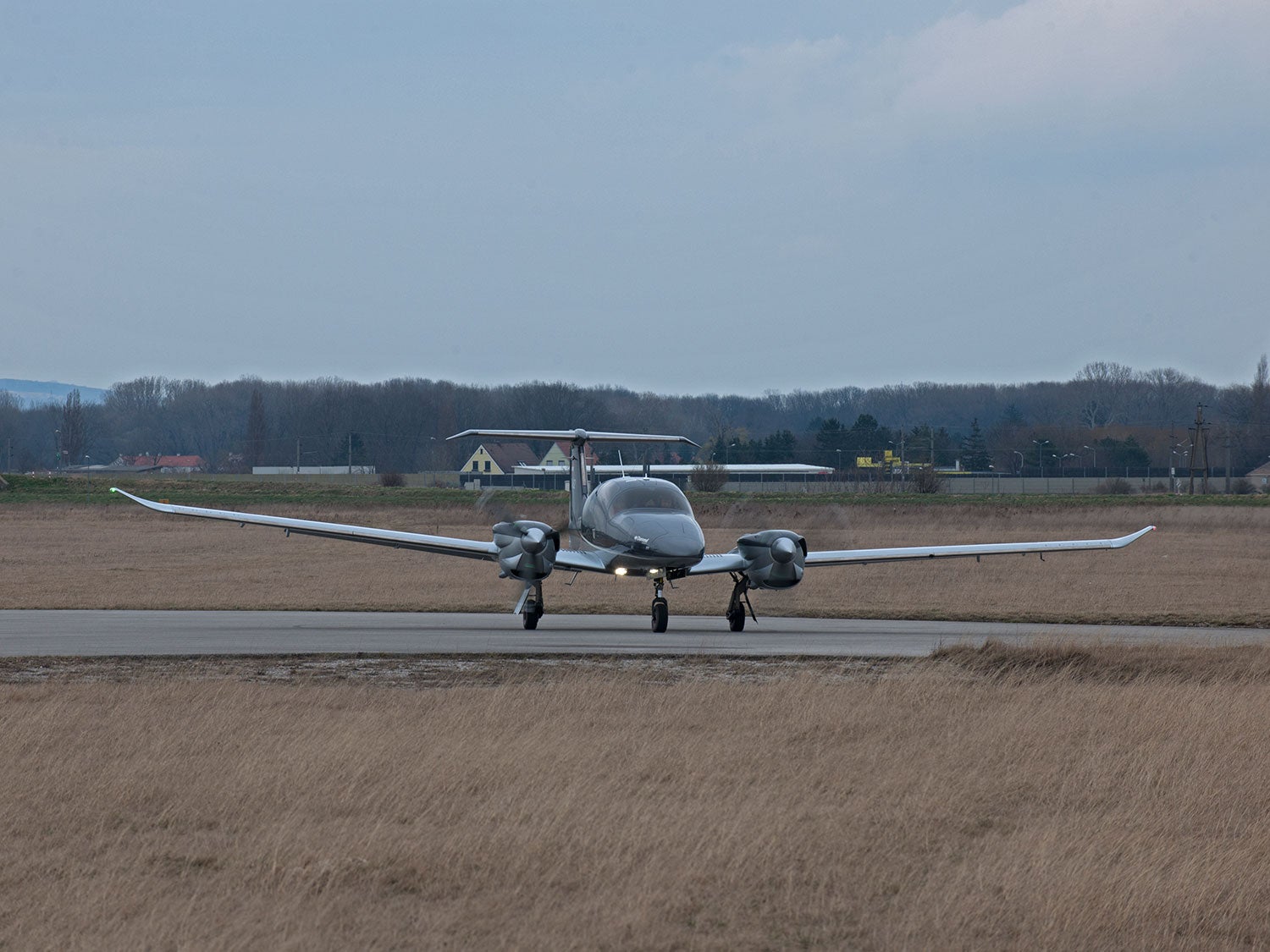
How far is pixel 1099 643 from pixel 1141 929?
1278 cm

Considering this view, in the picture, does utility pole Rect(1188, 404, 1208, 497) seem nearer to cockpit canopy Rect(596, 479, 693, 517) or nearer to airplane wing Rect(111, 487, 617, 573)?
cockpit canopy Rect(596, 479, 693, 517)

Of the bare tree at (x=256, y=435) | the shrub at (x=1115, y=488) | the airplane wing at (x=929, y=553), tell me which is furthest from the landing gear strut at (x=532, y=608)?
the bare tree at (x=256, y=435)

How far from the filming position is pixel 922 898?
22.3ft

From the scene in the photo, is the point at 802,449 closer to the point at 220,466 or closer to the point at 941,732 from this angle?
the point at 220,466

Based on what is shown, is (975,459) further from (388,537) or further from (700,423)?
(388,537)

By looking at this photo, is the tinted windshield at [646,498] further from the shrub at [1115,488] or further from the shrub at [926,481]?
the shrub at [1115,488]

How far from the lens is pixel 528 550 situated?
74.9 ft

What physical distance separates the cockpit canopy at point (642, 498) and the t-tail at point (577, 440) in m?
0.92

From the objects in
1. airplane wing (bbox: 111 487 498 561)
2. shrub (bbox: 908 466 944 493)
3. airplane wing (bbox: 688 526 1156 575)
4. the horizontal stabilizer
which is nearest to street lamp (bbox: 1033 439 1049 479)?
shrub (bbox: 908 466 944 493)

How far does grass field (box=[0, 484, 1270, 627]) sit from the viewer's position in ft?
90.4

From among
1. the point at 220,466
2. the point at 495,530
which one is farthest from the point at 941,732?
the point at 220,466

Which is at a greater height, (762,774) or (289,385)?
(289,385)

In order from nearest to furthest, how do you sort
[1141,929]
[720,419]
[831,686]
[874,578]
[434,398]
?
[1141,929], [831,686], [874,578], [434,398], [720,419]

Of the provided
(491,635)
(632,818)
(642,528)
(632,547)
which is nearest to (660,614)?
(632,547)
